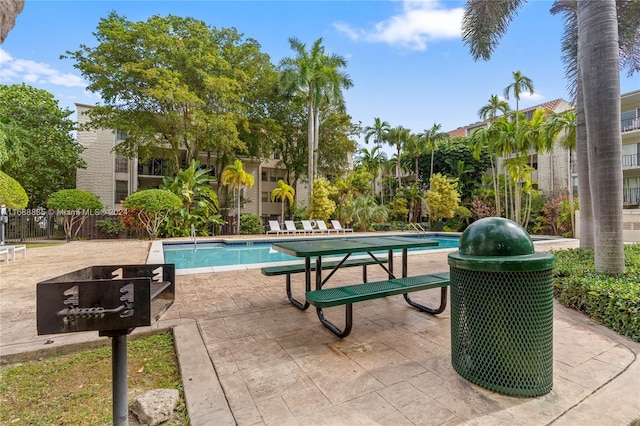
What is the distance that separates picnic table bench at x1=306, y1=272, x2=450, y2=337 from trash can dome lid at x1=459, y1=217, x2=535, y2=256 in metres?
1.10

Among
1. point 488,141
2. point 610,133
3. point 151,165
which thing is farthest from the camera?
point 151,165

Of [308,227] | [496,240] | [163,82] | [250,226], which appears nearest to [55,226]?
[163,82]

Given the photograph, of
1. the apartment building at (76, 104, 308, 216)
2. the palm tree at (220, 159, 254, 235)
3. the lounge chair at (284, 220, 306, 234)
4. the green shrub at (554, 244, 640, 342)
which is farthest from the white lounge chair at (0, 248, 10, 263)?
the apartment building at (76, 104, 308, 216)

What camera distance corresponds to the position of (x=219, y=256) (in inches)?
460

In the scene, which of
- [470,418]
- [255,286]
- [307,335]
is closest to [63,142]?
[255,286]

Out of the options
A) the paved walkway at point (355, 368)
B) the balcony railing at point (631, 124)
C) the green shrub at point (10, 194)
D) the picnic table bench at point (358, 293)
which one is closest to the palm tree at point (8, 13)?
the green shrub at point (10, 194)

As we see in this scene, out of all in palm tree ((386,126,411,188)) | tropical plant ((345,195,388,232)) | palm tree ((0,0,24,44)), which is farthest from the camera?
palm tree ((386,126,411,188))

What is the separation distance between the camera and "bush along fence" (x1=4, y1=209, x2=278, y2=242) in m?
15.7

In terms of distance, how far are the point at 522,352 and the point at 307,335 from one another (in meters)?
2.03

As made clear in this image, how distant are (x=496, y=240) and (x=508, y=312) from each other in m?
0.53

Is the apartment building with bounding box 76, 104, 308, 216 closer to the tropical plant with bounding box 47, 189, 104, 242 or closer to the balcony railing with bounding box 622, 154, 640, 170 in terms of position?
the tropical plant with bounding box 47, 189, 104, 242

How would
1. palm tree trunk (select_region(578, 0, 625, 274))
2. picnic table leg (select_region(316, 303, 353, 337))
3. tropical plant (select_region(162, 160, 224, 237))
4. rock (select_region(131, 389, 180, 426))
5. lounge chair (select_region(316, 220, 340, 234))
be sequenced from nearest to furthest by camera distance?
rock (select_region(131, 389, 180, 426))
picnic table leg (select_region(316, 303, 353, 337))
palm tree trunk (select_region(578, 0, 625, 274))
tropical plant (select_region(162, 160, 224, 237))
lounge chair (select_region(316, 220, 340, 234))

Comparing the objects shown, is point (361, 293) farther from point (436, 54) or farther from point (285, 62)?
point (285, 62)

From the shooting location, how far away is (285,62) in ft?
71.2
